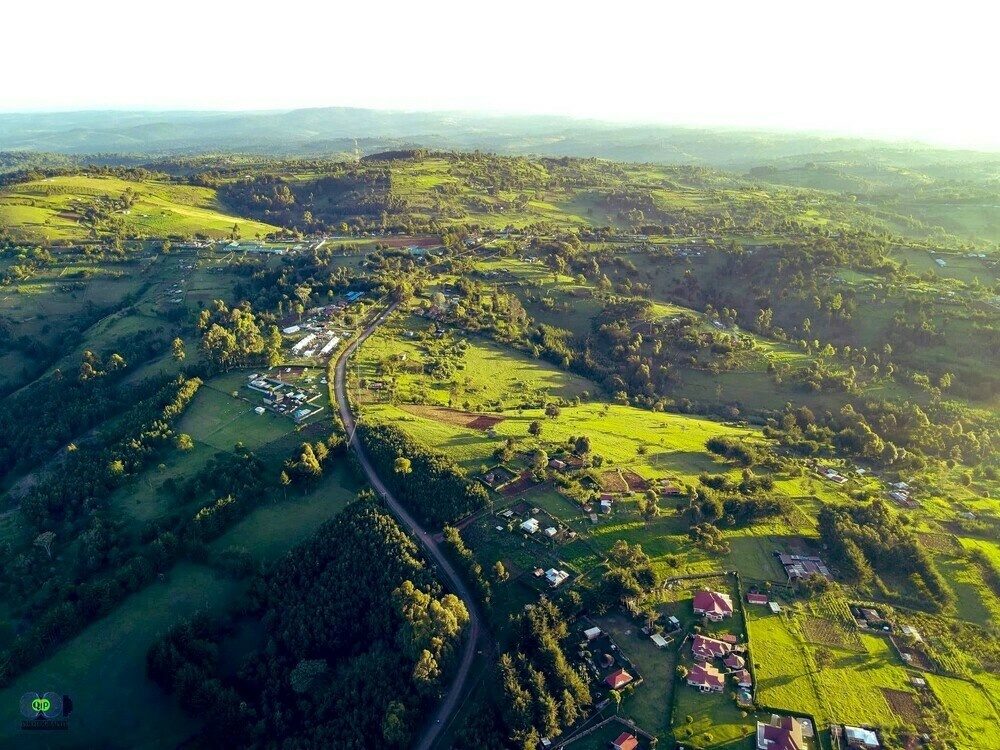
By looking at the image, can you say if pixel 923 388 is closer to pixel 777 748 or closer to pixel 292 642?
pixel 777 748

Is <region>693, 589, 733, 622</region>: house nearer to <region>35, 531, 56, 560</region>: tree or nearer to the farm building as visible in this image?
the farm building

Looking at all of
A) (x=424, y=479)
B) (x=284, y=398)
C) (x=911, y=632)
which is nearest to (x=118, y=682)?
(x=424, y=479)

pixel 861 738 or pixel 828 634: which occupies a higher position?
pixel 861 738

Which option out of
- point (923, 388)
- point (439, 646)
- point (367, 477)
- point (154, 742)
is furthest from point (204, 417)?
point (923, 388)

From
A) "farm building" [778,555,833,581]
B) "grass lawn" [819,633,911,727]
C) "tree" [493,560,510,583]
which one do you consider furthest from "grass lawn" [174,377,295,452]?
"grass lawn" [819,633,911,727]

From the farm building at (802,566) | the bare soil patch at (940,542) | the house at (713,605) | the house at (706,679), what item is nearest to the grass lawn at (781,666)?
the house at (713,605)

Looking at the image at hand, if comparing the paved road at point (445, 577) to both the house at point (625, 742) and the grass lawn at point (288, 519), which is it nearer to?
the grass lawn at point (288, 519)

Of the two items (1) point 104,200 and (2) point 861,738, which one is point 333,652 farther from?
(1) point 104,200
